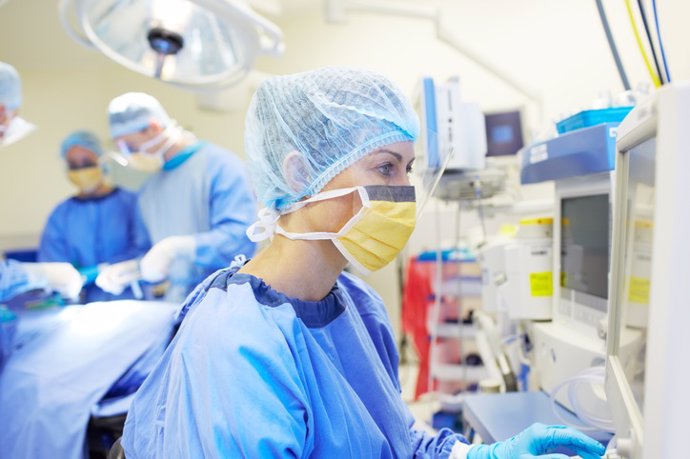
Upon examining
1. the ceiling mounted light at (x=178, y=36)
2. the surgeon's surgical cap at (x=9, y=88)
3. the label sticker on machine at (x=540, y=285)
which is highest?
the ceiling mounted light at (x=178, y=36)

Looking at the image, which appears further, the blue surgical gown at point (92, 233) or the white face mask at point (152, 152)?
the blue surgical gown at point (92, 233)

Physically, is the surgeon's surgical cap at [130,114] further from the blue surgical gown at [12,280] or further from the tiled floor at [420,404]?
the tiled floor at [420,404]

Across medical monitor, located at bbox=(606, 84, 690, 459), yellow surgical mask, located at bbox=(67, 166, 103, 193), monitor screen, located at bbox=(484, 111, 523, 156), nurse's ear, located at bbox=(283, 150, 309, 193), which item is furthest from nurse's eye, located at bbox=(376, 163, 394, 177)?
monitor screen, located at bbox=(484, 111, 523, 156)

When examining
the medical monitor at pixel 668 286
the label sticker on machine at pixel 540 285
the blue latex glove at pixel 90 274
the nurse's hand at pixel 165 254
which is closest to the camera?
the medical monitor at pixel 668 286

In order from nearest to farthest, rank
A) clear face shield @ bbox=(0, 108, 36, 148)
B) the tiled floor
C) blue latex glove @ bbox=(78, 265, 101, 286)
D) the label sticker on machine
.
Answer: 1. the label sticker on machine
2. clear face shield @ bbox=(0, 108, 36, 148)
3. blue latex glove @ bbox=(78, 265, 101, 286)
4. the tiled floor

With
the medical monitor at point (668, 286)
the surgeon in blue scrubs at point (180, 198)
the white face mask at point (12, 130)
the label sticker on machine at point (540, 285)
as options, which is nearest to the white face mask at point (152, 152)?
the surgeon in blue scrubs at point (180, 198)

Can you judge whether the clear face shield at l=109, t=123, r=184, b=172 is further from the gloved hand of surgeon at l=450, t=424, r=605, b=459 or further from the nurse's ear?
the gloved hand of surgeon at l=450, t=424, r=605, b=459

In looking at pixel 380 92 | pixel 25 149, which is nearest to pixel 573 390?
pixel 380 92

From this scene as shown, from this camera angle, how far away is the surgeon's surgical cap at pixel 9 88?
176cm

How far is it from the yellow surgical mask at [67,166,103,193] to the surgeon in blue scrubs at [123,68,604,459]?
1810 millimetres

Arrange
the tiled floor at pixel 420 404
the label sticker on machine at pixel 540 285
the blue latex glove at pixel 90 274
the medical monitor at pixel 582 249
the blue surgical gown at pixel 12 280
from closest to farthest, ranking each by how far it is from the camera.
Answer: the medical monitor at pixel 582 249
the label sticker on machine at pixel 540 285
the blue surgical gown at pixel 12 280
the blue latex glove at pixel 90 274
the tiled floor at pixel 420 404

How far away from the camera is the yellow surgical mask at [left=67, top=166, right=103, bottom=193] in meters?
2.42

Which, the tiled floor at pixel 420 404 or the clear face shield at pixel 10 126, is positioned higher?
the clear face shield at pixel 10 126

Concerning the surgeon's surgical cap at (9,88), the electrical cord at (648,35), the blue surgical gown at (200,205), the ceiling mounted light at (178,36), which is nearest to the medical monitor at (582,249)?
the electrical cord at (648,35)
